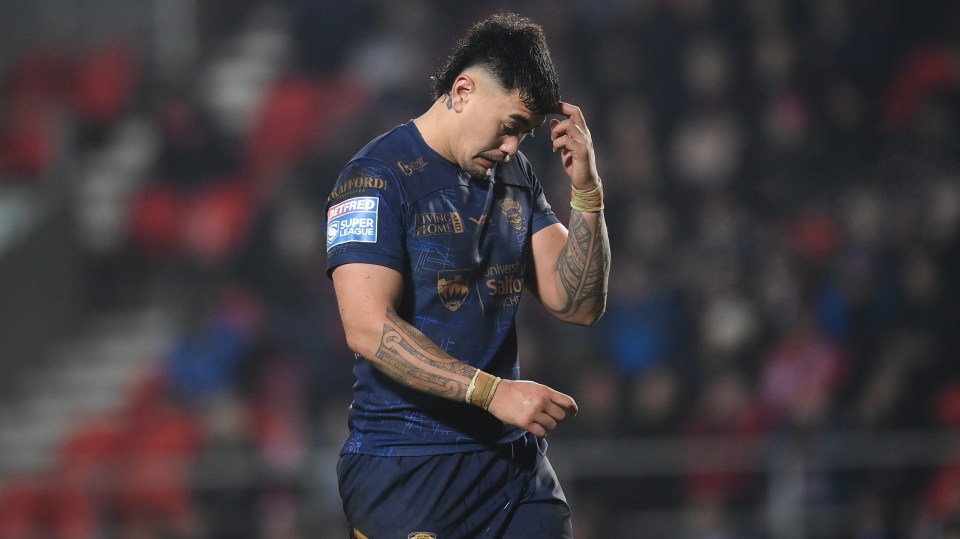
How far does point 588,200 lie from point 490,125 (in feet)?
1.26

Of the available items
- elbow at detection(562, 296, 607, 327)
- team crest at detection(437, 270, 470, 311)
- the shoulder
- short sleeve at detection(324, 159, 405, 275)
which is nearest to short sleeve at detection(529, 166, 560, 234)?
the shoulder

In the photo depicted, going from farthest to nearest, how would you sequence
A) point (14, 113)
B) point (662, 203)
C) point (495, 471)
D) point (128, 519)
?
1. point (14, 113)
2. point (662, 203)
3. point (128, 519)
4. point (495, 471)

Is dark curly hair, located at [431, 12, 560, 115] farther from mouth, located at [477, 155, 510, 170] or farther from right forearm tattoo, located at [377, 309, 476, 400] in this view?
right forearm tattoo, located at [377, 309, 476, 400]

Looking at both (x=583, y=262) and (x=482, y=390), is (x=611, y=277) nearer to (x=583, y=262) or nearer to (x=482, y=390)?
(x=583, y=262)

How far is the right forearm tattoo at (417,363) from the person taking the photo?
3.19m

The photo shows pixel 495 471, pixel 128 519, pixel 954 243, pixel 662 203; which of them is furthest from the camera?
pixel 662 203

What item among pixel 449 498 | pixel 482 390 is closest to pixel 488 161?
pixel 482 390

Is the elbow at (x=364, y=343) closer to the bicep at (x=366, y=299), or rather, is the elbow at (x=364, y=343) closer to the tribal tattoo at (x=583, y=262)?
the bicep at (x=366, y=299)

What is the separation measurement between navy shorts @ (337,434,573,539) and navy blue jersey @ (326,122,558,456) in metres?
0.04

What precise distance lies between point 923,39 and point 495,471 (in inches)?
259

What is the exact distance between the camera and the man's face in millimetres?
3432

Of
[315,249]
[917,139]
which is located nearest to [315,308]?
[315,249]

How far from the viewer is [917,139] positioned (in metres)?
8.29

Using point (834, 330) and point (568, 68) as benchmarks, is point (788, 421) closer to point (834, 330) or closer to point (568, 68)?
point (834, 330)
